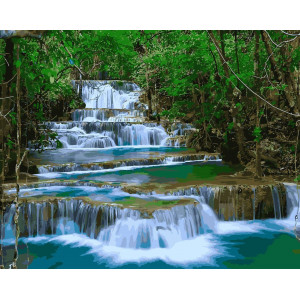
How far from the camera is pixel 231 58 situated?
6.85 meters

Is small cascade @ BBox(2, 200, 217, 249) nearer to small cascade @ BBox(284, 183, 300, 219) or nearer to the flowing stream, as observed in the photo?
the flowing stream

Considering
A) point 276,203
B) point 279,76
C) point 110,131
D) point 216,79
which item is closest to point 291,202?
point 276,203

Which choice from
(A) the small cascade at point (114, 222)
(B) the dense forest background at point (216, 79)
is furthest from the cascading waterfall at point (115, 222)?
(B) the dense forest background at point (216, 79)

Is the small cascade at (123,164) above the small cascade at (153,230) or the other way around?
above

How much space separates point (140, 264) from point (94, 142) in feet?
22.4

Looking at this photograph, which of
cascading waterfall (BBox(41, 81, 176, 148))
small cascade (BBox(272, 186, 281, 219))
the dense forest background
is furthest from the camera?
cascading waterfall (BBox(41, 81, 176, 148))

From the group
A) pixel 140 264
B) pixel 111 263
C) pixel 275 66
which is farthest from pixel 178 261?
pixel 275 66

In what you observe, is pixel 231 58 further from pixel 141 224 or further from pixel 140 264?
pixel 140 264

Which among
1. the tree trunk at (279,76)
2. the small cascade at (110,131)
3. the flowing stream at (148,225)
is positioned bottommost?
the flowing stream at (148,225)

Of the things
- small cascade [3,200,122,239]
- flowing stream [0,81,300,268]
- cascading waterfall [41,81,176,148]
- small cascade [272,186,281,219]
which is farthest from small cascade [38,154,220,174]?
small cascade [272,186,281,219]

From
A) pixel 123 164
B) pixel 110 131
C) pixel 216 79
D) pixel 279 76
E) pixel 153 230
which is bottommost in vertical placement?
pixel 153 230

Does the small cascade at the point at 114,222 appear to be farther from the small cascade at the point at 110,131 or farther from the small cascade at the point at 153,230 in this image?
the small cascade at the point at 110,131

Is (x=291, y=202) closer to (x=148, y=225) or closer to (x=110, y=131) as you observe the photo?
(x=148, y=225)

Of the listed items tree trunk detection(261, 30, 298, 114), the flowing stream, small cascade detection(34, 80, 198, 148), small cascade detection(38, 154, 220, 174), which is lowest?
the flowing stream
